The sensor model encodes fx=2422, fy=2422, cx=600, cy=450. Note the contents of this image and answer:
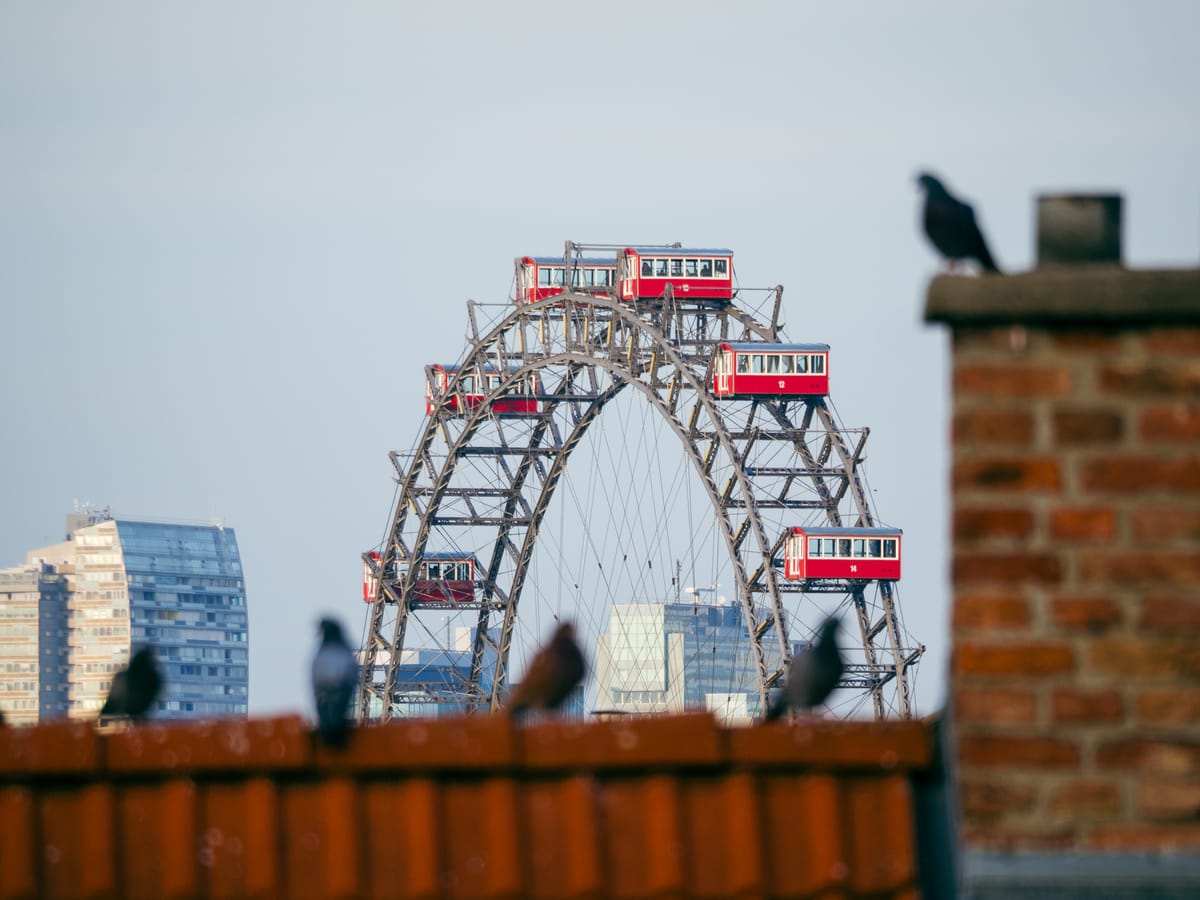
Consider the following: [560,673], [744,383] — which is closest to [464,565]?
[744,383]

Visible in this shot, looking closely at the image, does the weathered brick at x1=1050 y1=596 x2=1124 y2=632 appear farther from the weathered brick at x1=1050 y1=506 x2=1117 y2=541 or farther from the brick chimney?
the weathered brick at x1=1050 y1=506 x2=1117 y2=541

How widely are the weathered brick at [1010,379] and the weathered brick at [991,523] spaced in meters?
0.28

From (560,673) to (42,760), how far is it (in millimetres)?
2402

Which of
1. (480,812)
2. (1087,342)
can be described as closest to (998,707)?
(1087,342)

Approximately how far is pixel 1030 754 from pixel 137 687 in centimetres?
499

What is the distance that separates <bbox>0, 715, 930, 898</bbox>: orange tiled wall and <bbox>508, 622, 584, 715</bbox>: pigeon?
1.53m

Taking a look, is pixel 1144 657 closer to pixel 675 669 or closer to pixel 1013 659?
pixel 1013 659

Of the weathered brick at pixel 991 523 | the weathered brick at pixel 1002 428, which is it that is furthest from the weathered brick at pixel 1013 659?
the weathered brick at pixel 1002 428

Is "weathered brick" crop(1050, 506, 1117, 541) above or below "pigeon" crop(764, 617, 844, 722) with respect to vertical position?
above

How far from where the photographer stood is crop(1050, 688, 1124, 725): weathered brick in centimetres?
566

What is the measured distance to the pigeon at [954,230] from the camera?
7.71m

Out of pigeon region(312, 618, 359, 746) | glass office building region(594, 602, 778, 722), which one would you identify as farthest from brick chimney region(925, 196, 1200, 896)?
glass office building region(594, 602, 778, 722)

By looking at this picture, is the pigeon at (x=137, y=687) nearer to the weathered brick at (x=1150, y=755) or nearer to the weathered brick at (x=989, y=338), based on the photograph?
the weathered brick at (x=989, y=338)

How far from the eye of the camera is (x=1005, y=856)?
5.61m
